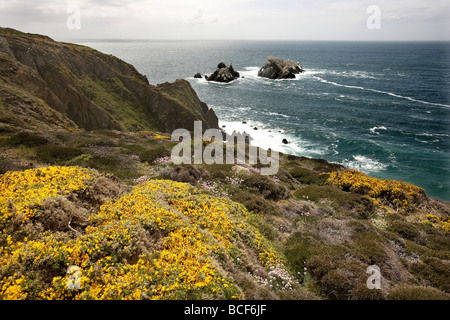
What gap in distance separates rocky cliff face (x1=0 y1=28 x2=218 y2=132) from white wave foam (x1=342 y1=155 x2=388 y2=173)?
38.8 meters

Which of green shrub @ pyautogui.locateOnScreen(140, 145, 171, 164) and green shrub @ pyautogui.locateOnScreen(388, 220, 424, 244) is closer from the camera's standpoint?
green shrub @ pyautogui.locateOnScreen(388, 220, 424, 244)

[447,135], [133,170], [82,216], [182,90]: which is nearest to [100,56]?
[182,90]

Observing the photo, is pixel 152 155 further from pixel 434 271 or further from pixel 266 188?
pixel 434 271

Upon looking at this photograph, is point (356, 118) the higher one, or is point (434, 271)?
point (356, 118)

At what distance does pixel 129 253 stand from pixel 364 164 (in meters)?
52.0

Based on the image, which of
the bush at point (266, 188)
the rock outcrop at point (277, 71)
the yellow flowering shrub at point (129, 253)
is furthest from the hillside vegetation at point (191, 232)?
the rock outcrop at point (277, 71)

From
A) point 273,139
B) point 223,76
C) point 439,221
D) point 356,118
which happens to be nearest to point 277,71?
point 223,76

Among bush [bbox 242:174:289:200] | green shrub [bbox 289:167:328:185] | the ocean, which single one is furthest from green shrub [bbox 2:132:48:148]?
the ocean

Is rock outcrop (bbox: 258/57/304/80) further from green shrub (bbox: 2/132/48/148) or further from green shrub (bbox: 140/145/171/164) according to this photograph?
green shrub (bbox: 2/132/48/148)

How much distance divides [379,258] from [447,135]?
69.9 metres

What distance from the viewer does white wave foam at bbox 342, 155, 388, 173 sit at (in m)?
46.7

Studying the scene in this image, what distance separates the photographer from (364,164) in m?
48.7

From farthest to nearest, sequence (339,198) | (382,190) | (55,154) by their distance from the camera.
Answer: (382,190)
(339,198)
(55,154)

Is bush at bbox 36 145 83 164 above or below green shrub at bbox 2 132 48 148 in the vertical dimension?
below
